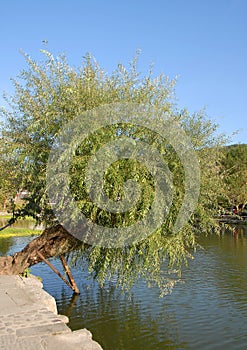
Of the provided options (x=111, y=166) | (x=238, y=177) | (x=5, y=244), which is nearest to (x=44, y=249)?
(x=111, y=166)

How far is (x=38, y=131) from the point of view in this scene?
38.5ft

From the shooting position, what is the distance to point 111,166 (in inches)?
404

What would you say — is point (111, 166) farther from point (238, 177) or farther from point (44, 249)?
point (238, 177)

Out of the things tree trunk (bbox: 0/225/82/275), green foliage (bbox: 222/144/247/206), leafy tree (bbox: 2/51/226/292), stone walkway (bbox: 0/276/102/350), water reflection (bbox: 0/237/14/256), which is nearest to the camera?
stone walkway (bbox: 0/276/102/350)

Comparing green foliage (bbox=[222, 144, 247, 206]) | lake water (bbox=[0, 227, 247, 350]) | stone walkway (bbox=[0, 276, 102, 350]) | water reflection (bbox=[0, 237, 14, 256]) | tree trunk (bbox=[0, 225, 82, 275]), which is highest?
green foliage (bbox=[222, 144, 247, 206])

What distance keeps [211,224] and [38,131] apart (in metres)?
6.14

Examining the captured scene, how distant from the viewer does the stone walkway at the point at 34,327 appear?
23.6ft

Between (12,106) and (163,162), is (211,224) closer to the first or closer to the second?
(163,162)

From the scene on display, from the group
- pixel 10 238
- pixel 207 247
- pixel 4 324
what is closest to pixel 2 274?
pixel 4 324

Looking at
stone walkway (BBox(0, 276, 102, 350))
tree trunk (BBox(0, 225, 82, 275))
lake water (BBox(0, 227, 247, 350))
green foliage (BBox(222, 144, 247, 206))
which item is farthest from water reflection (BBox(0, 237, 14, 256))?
green foliage (BBox(222, 144, 247, 206))

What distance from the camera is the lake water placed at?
1157 centimetres

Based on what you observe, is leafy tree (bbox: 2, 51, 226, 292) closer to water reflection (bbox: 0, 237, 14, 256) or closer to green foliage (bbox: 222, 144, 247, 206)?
water reflection (bbox: 0, 237, 14, 256)

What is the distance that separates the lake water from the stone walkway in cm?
288

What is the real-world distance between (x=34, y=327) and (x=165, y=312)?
23.7ft
